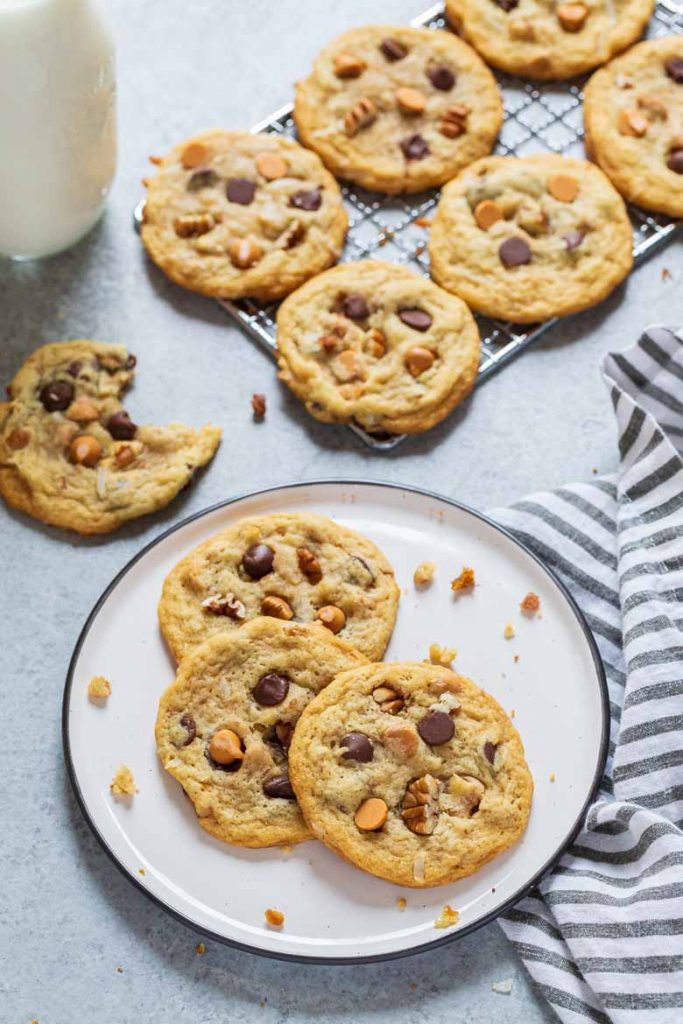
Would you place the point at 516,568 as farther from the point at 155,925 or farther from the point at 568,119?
the point at 568,119

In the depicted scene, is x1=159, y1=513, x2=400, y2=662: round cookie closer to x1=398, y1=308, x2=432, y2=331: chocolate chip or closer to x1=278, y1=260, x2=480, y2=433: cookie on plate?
x1=278, y1=260, x2=480, y2=433: cookie on plate

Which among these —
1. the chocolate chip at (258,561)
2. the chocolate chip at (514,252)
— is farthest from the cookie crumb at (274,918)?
the chocolate chip at (514,252)

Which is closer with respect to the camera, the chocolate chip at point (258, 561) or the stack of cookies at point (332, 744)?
the stack of cookies at point (332, 744)

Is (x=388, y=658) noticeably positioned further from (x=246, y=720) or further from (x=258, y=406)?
(x=258, y=406)

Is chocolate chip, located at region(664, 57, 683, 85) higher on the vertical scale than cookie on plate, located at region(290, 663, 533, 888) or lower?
higher

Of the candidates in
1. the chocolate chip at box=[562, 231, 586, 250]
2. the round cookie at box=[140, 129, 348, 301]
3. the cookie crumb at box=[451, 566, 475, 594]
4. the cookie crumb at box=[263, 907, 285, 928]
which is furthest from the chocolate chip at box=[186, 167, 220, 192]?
the cookie crumb at box=[263, 907, 285, 928]

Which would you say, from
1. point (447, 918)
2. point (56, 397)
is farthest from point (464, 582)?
point (56, 397)

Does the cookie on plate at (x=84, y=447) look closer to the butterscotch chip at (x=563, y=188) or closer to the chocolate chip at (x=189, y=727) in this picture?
the chocolate chip at (x=189, y=727)
